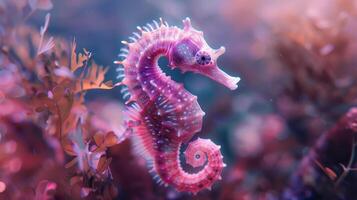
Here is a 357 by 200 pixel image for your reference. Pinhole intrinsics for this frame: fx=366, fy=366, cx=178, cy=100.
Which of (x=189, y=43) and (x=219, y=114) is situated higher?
(x=219, y=114)

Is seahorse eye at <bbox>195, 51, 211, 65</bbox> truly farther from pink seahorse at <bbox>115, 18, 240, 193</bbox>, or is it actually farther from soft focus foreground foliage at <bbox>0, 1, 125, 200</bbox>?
soft focus foreground foliage at <bbox>0, 1, 125, 200</bbox>

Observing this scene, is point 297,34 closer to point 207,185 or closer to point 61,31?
point 207,185

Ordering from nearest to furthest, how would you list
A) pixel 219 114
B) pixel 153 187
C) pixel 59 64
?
pixel 59 64 → pixel 153 187 → pixel 219 114

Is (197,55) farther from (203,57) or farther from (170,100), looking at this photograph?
(170,100)

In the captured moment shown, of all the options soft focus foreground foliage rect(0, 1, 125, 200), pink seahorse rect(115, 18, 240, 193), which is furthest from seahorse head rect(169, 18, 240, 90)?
soft focus foreground foliage rect(0, 1, 125, 200)

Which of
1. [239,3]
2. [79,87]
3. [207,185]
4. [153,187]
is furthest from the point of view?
[239,3]

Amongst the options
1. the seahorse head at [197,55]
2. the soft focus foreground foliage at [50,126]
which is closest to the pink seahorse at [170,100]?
the seahorse head at [197,55]

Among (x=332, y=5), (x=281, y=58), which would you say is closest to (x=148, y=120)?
(x=281, y=58)

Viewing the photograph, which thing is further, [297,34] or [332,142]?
[297,34]
